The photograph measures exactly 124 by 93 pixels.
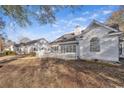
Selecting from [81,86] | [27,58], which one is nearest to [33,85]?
[27,58]

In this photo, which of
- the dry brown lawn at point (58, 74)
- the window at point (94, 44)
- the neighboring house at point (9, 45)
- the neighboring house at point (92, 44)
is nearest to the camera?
the dry brown lawn at point (58, 74)

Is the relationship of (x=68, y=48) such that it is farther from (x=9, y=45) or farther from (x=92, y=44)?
(x=9, y=45)

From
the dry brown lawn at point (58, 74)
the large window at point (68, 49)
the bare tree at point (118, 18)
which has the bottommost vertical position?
the dry brown lawn at point (58, 74)

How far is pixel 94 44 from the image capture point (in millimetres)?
4273

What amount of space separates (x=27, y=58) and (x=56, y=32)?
732 mm

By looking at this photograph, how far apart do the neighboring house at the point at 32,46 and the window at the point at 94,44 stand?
3.16ft

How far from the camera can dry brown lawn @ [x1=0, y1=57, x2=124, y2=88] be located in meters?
3.69

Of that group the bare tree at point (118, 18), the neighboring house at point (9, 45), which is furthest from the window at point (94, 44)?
the neighboring house at point (9, 45)

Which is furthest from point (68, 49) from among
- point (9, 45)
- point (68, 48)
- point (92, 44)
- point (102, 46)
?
point (9, 45)

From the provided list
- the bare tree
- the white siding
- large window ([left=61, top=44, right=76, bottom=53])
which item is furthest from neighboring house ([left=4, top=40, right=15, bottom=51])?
the bare tree

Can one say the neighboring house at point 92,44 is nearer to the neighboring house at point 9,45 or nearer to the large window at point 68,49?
the large window at point 68,49

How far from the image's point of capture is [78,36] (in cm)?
420

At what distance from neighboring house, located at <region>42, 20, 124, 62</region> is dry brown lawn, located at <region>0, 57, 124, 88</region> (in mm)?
171

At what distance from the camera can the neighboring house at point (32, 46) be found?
3934 millimetres
